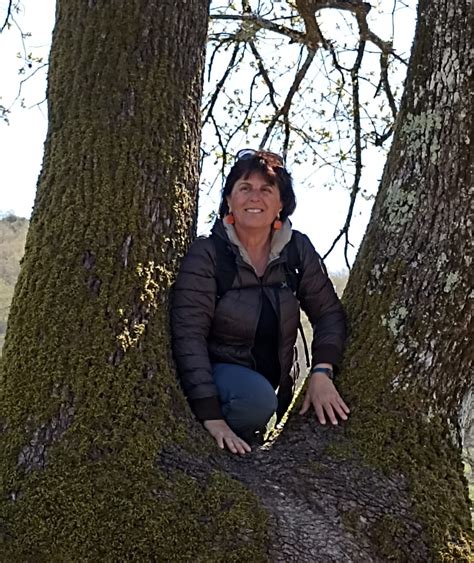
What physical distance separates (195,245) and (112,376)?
728 millimetres

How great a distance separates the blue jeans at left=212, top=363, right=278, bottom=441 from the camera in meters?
3.26

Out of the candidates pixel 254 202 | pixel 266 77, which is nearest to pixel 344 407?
pixel 254 202

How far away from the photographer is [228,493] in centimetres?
270

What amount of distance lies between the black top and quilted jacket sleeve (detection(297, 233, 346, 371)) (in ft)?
0.63

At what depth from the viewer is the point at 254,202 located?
344cm

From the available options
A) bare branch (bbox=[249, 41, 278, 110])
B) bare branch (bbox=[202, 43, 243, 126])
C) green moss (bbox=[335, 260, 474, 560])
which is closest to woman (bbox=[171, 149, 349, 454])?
green moss (bbox=[335, 260, 474, 560])

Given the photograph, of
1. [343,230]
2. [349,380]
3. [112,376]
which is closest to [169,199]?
[112,376]

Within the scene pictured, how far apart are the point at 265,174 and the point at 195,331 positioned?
84cm

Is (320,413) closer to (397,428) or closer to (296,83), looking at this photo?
(397,428)

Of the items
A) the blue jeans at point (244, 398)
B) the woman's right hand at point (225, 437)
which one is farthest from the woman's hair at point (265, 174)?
the woman's right hand at point (225, 437)

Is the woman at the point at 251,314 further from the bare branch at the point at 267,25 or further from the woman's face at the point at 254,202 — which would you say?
the bare branch at the point at 267,25

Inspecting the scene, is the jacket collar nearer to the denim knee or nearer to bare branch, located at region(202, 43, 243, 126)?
the denim knee

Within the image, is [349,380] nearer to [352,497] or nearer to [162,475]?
[352,497]

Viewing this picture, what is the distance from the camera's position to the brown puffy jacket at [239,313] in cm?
313
